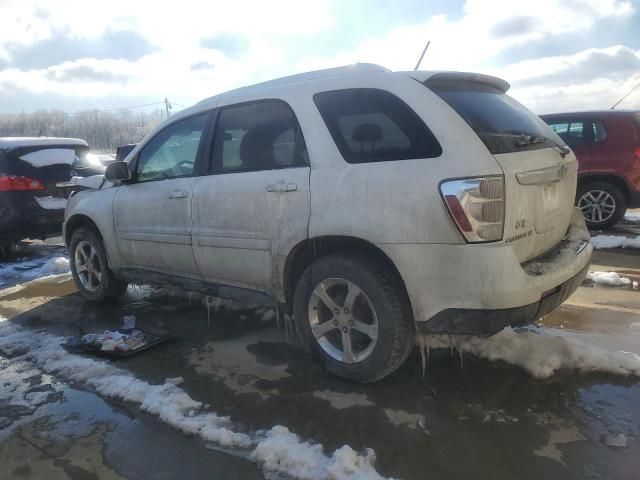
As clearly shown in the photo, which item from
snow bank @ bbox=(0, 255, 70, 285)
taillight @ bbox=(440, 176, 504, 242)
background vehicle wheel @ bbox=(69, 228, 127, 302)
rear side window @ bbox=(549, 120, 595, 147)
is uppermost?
rear side window @ bbox=(549, 120, 595, 147)

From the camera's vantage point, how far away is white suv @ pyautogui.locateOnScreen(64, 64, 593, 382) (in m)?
2.47

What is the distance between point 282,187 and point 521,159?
4.52ft

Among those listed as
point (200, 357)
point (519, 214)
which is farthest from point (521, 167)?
point (200, 357)

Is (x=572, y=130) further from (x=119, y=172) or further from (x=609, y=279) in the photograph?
(x=119, y=172)

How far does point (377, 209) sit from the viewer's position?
104 inches

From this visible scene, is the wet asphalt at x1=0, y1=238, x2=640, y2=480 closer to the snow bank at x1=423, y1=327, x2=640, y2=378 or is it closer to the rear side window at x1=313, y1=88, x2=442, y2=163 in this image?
the snow bank at x1=423, y1=327, x2=640, y2=378

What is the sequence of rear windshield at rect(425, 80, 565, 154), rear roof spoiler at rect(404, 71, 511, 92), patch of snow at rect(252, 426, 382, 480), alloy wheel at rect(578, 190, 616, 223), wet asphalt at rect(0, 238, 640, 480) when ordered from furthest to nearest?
alloy wheel at rect(578, 190, 616, 223), rear roof spoiler at rect(404, 71, 511, 92), rear windshield at rect(425, 80, 565, 154), wet asphalt at rect(0, 238, 640, 480), patch of snow at rect(252, 426, 382, 480)

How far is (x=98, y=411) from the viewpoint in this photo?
284 cm

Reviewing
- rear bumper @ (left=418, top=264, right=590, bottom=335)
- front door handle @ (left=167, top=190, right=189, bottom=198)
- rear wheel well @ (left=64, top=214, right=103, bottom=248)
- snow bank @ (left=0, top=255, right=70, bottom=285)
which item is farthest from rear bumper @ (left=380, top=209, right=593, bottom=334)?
snow bank @ (left=0, top=255, right=70, bottom=285)

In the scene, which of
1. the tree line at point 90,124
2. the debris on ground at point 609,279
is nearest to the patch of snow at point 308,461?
the debris on ground at point 609,279

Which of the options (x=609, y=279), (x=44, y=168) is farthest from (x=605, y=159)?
(x=44, y=168)

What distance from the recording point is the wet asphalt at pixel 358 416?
2.26 m

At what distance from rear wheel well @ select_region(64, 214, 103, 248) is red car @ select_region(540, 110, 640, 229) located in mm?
6281

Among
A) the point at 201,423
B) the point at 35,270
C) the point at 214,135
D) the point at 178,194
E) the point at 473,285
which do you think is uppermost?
the point at 214,135
